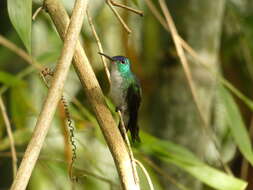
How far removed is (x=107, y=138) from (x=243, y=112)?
2.15m

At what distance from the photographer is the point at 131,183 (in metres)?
0.97

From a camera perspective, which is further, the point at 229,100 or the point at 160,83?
the point at 160,83

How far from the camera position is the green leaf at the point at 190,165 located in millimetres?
1776

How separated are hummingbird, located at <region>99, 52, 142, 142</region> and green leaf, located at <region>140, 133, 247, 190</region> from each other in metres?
0.24

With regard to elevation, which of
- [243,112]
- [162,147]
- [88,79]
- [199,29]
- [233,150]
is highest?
[88,79]

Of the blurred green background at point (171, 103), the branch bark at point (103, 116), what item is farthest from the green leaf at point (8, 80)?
the branch bark at point (103, 116)

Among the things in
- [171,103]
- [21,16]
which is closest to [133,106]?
[21,16]

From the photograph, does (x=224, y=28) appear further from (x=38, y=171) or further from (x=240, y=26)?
(x=38, y=171)

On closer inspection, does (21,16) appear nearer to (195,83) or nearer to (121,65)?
(121,65)

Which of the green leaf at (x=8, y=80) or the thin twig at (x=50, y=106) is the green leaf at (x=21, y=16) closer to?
the thin twig at (x=50, y=106)

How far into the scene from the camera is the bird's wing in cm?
171

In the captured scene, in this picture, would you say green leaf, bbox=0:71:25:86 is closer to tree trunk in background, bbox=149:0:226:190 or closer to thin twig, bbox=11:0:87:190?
tree trunk in background, bbox=149:0:226:190

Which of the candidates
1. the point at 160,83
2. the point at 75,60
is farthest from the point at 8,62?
the point at 75,60

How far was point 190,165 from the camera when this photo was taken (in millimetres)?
1932
